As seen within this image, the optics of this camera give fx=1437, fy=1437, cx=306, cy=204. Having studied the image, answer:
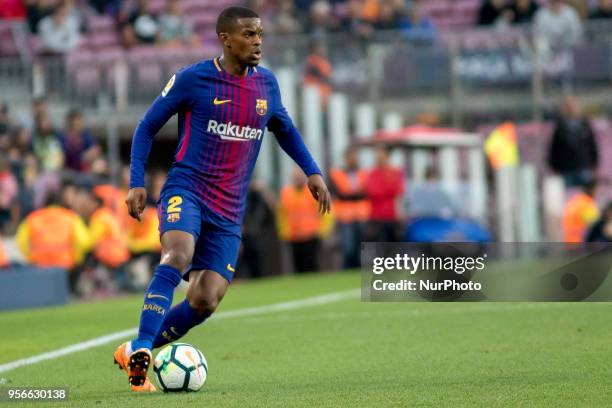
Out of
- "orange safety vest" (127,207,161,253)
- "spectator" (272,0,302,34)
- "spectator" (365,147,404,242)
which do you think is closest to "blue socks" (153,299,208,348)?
"orange safety vest" (127,207,161,253)

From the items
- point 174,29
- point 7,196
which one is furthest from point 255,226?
point 174,29

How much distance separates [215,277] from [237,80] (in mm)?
1105

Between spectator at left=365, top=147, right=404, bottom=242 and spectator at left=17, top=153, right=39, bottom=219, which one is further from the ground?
spectator at left=17, top=153, right=39, bottom=219

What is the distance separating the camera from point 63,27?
23.8 m

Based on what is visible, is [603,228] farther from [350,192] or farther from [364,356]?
[364,356]

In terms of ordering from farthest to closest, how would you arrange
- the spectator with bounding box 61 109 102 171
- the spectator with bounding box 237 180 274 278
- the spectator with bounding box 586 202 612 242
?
the spectator with bounding box 61 109 102 171
the spectator with bounding box 237 180 274 278
the spectator with bounding box 586 202 612 242

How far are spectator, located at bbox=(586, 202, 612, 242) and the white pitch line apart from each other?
349 centimetres

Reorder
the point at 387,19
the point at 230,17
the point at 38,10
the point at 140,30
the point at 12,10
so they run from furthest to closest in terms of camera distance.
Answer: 1. the point at 12,10
2. the point at 38,10
3. the point at 140,30
4. the point at 387,19
5. the point at 230,17

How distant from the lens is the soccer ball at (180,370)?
744 centimetres

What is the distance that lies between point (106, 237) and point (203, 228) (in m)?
10.7

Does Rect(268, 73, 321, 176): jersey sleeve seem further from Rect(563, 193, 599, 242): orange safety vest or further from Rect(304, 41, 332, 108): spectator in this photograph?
Rect(304, 41, 332, 108): spectator

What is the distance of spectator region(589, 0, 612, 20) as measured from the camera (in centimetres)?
2234

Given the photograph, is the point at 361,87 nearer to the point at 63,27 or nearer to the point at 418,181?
the point at 418,181

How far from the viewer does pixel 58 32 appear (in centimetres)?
2373
